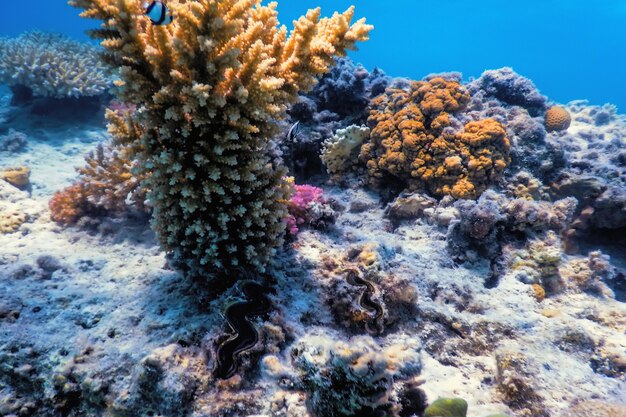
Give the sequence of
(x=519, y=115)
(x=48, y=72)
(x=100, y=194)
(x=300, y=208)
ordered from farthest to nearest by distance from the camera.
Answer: (x=48, y=72) < (x=519, y=115) < (x=100, y=194) < (x=300, y=208)

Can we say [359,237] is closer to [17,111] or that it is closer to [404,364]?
[404,364]

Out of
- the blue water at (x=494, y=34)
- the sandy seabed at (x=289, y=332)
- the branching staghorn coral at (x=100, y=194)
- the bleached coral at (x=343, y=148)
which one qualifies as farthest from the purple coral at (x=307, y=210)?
the blue water at (x=494, y=34)

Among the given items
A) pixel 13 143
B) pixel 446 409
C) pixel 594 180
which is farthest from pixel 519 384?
pixel 13 143

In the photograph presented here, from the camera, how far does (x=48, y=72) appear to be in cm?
812

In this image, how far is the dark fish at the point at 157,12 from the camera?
6.62 feet

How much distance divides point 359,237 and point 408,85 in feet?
12.2

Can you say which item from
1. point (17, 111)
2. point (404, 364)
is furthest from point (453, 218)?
point (17, 111)

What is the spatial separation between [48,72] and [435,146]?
357 inches

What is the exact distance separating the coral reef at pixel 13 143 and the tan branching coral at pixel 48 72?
1.55 metres

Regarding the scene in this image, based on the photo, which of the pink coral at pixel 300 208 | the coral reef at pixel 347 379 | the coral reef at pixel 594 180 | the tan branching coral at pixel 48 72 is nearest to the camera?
the coral reef at pixel 347 379

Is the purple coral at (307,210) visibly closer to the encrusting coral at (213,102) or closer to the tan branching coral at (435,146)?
the encrusting coral at (213,102)

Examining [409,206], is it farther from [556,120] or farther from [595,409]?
[556,120]

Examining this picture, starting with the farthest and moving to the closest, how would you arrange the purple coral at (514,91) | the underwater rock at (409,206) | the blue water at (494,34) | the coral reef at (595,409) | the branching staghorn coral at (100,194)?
the blue water at (494,34)
the purple coral at (514,91)
the underwater rock at (409,206)
the branching staghorn coral at (100,194)
the coral reef at (595,409)

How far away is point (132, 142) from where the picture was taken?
2.68 meters
